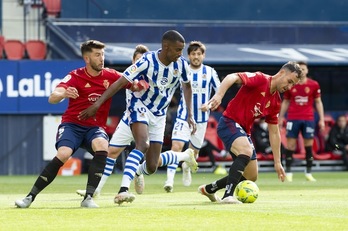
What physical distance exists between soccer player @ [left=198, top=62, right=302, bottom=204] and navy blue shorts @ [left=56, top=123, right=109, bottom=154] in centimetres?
156

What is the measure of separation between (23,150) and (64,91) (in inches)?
483

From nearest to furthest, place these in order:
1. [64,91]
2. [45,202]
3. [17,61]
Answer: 1. [64,91]
2. [45,202]
3. [17,61]

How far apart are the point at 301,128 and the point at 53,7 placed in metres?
8.62

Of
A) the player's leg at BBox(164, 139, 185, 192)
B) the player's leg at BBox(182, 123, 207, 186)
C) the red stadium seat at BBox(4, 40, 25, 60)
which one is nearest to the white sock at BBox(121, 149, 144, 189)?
the player's leg at BBox(164, 139, 185, 192)

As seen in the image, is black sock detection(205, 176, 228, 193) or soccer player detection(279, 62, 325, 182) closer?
black sock detection(205, 176, 228, 193)

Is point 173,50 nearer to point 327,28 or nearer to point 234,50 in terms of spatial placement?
point 234,50

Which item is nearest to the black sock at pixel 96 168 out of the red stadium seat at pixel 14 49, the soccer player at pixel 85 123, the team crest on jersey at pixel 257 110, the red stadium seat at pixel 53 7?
A: the soccer player at pixel 85 123

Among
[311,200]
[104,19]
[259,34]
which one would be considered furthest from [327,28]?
[311,200]

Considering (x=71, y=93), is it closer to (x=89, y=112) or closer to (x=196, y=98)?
(x=89, y=112)

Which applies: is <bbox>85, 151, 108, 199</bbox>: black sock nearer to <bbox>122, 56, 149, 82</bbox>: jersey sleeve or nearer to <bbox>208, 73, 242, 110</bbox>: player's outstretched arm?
<bbox>122, 56, 149, 82</bbox>: jersey sleeve

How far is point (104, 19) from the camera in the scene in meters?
27.3

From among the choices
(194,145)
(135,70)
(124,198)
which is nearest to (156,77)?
(135,70)

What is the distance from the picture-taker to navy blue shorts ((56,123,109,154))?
12.9 metres

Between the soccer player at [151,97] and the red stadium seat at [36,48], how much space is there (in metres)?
13.0
